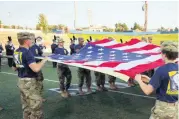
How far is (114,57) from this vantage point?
250 inches

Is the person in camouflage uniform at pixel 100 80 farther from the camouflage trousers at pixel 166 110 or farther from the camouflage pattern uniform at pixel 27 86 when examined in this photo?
the camouflage trousers at pixel 166 110

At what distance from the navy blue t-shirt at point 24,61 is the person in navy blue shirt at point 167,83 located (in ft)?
6.17

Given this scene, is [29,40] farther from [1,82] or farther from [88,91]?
[1,82]

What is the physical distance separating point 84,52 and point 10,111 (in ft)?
7.46

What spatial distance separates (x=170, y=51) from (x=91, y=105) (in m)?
3.77

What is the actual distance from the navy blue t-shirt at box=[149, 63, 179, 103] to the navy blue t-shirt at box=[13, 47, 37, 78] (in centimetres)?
200

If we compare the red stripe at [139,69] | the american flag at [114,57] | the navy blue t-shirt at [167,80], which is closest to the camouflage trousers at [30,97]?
the american flag at [114,57]

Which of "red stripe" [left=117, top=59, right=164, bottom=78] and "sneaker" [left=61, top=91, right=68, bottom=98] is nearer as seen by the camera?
"red stripe" [left=117, top=59, right=164, bottom=78]

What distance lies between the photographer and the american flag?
528cm

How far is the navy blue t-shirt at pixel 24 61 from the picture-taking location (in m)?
4.07

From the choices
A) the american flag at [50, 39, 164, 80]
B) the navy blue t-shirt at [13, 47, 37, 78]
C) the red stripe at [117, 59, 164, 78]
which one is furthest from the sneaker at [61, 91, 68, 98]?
the navy blue t-shirt at [13, 47, 37, 78]

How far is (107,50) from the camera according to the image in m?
6.88

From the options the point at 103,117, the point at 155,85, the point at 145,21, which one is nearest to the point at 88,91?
the point at 103,117

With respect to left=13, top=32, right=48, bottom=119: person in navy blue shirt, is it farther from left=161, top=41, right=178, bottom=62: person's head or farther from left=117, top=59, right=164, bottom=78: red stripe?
left=161, top=41, right=178, bottom=62: person's head
